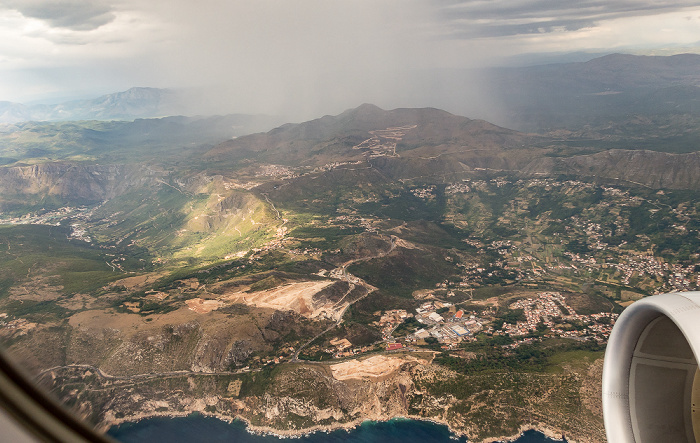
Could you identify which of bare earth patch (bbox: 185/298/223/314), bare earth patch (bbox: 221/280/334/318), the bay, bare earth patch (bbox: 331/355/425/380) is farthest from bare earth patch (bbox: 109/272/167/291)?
bare earth patch (bbox: 331/355/425/380)

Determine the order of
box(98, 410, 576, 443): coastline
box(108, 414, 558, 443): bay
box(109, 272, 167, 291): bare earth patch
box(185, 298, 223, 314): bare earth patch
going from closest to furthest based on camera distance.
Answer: box(98, 410, 576, 443): coastline, box(108, 414, 558, 443): bay, box(185, 298, 223, 314): bare earth patch, box(109, 272, 167, 291): bare earth patch

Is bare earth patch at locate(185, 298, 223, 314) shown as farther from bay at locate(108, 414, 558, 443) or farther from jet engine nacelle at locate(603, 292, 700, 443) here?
jet engine nacelle at locate(603, 292, 700, 443)

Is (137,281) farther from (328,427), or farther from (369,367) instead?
(369,367)

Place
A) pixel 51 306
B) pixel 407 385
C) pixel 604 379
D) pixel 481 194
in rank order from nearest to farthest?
pixel 604 379 → pixel 407 385 → pixel 51 306 → pixel 481 194

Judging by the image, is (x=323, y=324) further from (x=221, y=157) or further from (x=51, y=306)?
(x=221, y=157)

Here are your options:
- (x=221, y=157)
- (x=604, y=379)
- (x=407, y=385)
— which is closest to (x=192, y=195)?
(x=221, y=157)

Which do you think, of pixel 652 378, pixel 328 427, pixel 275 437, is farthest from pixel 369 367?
pixel 652 378
